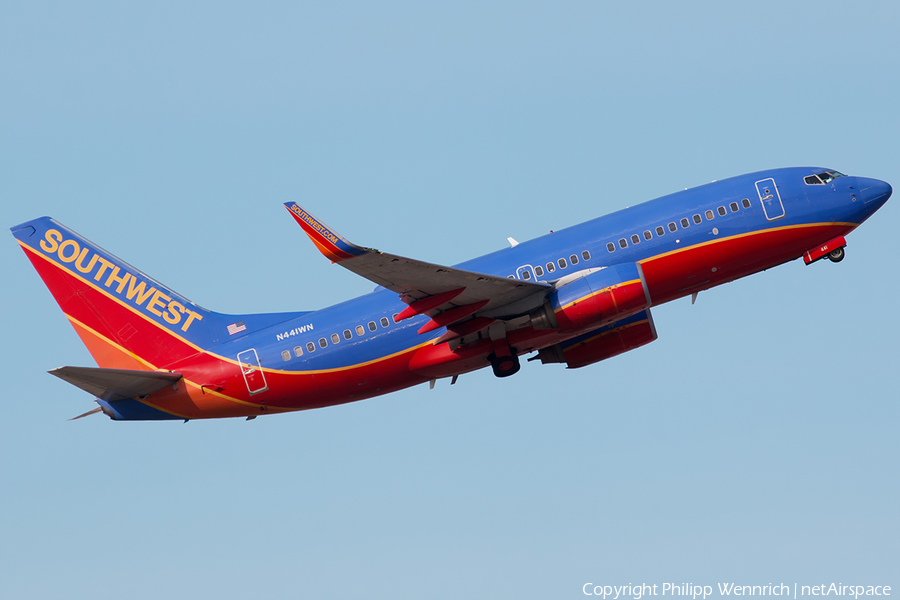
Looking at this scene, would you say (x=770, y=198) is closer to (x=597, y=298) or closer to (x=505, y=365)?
(x=597, y=298)

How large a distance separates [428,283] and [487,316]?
3.50 metres

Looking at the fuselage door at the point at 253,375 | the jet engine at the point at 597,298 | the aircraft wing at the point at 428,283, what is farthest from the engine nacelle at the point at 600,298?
the fuselage door at the point at 253,375

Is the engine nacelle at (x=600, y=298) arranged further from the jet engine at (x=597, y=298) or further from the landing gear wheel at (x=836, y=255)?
the landing gear wheel at (x=836, y=255)

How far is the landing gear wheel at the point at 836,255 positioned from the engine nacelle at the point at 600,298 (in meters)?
8.07

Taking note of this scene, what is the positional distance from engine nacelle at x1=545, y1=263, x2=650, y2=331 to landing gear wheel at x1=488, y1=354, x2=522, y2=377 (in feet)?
10.0

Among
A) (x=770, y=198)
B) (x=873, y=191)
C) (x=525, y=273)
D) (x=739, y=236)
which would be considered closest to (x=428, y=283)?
(x=525, y=273)

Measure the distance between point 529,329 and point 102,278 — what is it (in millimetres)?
18027

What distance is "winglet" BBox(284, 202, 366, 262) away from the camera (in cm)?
3272

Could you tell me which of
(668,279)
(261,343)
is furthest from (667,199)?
(261,343)

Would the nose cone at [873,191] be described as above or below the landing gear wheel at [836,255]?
above

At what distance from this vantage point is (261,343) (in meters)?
41.5

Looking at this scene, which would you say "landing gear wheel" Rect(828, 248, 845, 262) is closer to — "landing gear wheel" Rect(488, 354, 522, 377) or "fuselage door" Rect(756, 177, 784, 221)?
"fuselage door" Rect(756, 177, 784, 221)

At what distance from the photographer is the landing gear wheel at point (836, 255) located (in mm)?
40906

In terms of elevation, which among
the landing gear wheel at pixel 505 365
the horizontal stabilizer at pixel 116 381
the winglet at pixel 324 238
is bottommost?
the landing gear wheel at pixel 505 365
